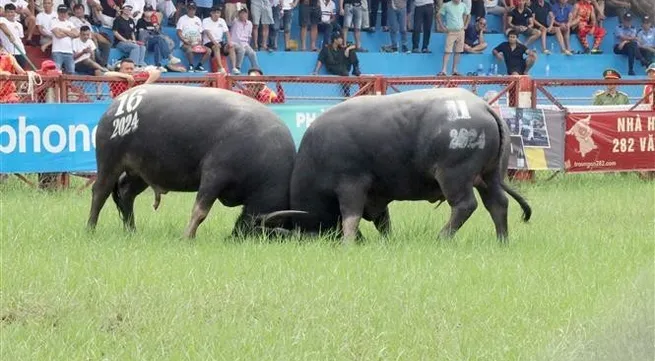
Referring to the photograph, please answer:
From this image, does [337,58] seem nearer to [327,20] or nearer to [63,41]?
[327,20]

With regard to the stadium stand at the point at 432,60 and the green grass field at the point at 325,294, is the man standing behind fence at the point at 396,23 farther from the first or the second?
the green grass field at the point at 325,294

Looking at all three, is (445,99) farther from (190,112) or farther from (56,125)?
(56,125)

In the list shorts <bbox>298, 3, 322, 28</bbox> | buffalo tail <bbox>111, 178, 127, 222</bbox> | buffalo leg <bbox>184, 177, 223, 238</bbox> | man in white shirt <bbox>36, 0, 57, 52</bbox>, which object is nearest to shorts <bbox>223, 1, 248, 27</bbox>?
shorts <bbox>298, 3, 322, 28</bbox>

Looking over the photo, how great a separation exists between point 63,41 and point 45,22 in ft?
1.72

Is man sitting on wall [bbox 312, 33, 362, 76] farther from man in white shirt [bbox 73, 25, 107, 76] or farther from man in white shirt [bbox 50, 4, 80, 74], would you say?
man in white shirt [bbox 50, 4, 80, 74]

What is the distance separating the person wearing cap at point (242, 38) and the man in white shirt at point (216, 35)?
0.18 meters

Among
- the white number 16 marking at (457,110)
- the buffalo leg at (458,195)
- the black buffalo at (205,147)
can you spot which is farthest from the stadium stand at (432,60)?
the buffalo leg at (458,195)

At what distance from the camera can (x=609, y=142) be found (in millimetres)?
19484

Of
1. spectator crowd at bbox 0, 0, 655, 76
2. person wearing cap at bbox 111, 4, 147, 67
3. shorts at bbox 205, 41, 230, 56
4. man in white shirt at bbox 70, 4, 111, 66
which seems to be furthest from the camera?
shorts at bbox 205, 41, 230, 56

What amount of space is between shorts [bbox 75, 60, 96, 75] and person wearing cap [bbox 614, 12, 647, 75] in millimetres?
13421

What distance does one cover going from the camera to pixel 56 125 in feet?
55.2

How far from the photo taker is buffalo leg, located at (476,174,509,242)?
12.0 metres

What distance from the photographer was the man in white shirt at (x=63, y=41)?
22.9 m

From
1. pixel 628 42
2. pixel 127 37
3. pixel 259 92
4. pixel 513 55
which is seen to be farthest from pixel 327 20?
pixel 259 92
